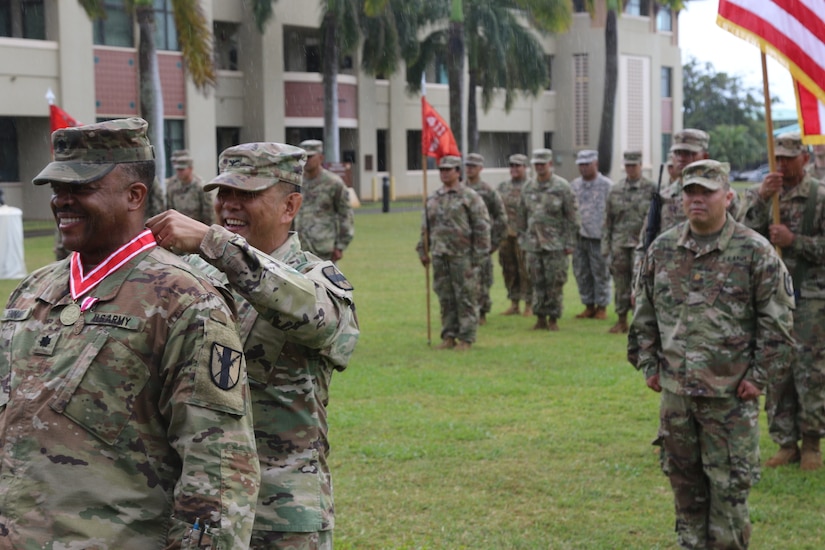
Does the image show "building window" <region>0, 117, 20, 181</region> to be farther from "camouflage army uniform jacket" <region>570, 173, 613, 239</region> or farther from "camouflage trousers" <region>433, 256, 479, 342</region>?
"camouflage trousers" <region>433, 256, 479, 342</region>

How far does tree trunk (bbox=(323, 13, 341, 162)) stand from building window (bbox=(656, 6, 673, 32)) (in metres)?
24.7

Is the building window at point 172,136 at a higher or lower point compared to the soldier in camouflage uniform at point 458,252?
higher

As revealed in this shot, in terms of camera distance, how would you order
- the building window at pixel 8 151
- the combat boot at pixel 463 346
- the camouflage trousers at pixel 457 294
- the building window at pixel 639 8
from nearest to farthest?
1. the camouflage trousers at pixel 457 294
2. the combat boot at pixel 463 346
3. the building window at pixel 8 151
4. the building window at pixel 639 8

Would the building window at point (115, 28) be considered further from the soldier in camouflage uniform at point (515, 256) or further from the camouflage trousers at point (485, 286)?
the camouflage trousers at point (485, 286)

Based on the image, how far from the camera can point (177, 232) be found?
9.90ft

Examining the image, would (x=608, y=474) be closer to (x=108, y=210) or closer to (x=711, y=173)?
(x=711, y=173)

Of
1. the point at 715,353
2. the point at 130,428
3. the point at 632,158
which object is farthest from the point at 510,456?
the point at 632,158

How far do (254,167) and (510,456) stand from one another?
4.65 m

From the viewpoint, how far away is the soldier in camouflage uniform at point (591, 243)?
14.9 m

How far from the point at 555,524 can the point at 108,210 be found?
427cm

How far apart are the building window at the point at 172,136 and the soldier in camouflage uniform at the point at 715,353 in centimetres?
3106

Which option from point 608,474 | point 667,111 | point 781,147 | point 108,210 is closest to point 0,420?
point 108,210

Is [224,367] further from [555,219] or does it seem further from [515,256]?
[515,256]

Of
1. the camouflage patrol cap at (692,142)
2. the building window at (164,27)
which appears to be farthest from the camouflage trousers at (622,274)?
the building window at (164,27)
